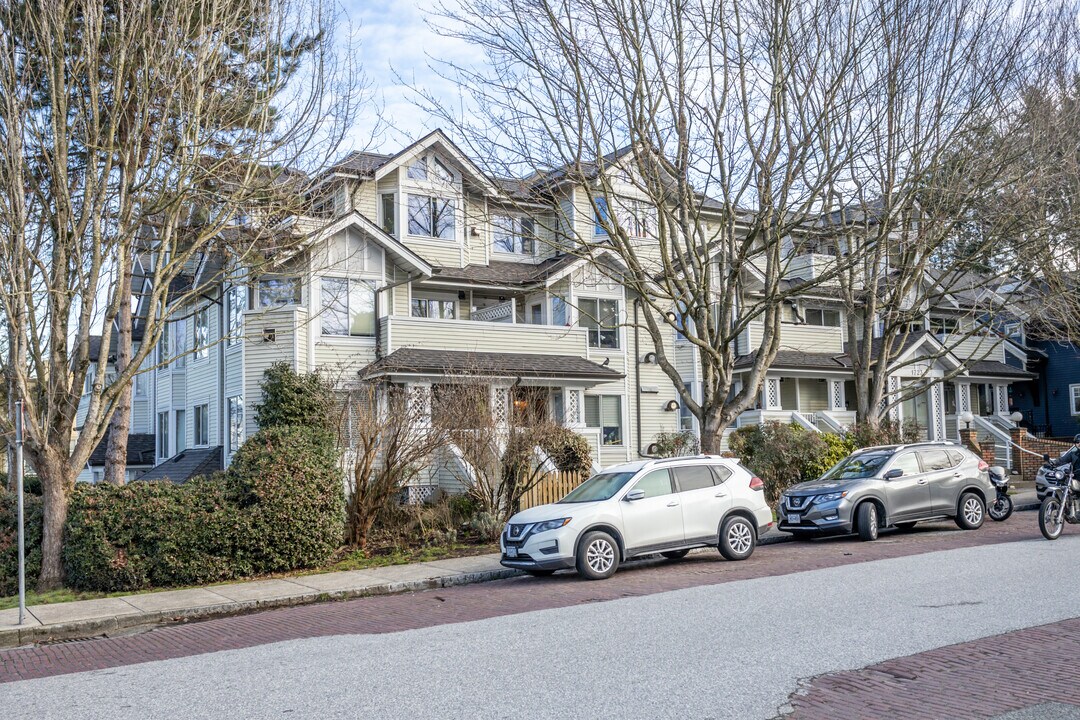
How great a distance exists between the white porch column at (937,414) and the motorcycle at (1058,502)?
19.7 meters

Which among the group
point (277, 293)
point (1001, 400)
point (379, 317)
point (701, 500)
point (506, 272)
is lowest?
point (701, 500)

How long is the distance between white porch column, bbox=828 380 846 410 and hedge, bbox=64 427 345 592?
23.6 m

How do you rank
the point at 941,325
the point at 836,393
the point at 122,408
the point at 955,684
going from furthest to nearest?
the point at 941,325 < the point at 836,393 < the point at 122,408 < the point at 955,684

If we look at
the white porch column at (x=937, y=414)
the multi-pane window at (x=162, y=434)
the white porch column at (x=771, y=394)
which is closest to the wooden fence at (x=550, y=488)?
the white porch column at (x=771, y=394)

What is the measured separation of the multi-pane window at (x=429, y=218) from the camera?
91.6 feet

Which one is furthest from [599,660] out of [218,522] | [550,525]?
[218,522]

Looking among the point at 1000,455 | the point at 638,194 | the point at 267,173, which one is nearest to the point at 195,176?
the point at 267,173

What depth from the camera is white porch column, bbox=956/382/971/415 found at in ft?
130

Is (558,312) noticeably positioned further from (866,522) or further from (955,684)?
(955,684)

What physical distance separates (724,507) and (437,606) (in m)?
5.17

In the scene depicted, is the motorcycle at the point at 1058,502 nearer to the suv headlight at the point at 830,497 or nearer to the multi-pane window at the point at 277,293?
the suv headlight at the point at 830,497

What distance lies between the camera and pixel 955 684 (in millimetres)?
7035

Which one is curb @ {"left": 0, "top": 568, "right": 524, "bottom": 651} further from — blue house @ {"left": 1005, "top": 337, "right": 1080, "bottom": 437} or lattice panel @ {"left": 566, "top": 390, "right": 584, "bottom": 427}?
blue house @ {"left": 1005, "top": 337, "right": 1080, "bottom": 437}

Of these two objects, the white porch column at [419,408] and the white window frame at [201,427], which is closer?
the white porch column at [419,408]
